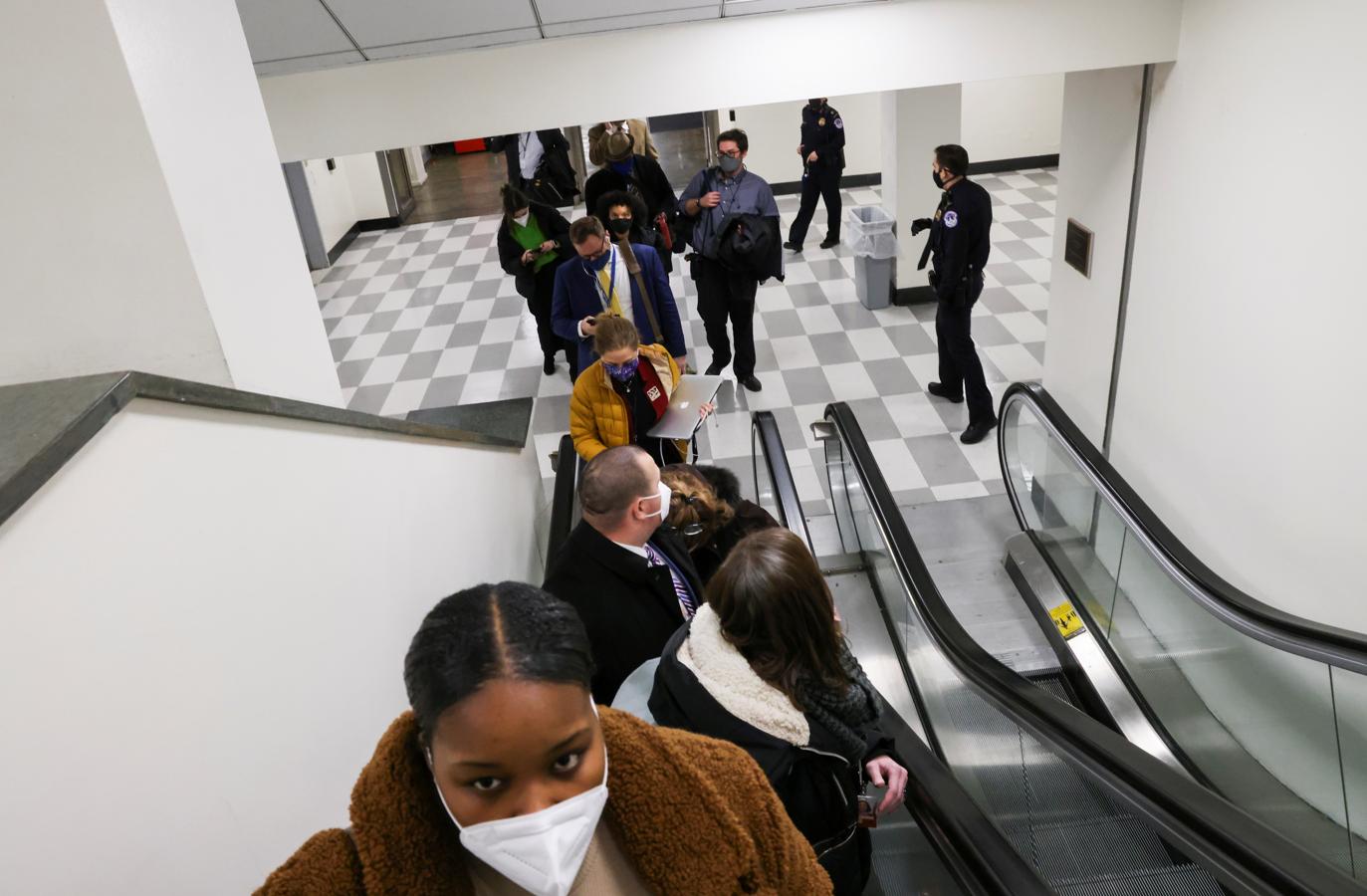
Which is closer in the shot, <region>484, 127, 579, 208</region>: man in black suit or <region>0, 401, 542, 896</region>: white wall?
<region>0, 401, 542, 896</region>: white wall

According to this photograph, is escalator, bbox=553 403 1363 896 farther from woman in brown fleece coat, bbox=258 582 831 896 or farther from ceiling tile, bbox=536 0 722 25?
ceiling tile, bbox=536 0 722 25

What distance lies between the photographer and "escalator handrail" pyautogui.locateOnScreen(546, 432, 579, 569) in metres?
4.11

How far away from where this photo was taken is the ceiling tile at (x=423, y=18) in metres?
3.78

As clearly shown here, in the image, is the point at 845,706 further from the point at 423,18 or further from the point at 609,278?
the point at 609,278

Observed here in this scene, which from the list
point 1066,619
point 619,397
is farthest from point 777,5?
point 1066,619

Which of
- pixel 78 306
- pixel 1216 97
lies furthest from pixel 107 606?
pixel 1216 97

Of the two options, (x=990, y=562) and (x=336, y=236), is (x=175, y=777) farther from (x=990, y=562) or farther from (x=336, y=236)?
(x=336, y=236)

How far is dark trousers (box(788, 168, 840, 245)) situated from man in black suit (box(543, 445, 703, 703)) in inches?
281

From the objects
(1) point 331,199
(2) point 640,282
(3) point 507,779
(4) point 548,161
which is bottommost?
(1) point 331,199

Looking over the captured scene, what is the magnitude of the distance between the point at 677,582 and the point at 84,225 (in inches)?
65.8

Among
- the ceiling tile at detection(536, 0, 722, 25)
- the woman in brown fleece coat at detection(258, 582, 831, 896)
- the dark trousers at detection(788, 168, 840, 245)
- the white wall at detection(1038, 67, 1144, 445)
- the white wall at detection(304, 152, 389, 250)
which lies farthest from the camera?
the white wall at detection(304, 152, 389, 250)

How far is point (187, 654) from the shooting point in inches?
60.1

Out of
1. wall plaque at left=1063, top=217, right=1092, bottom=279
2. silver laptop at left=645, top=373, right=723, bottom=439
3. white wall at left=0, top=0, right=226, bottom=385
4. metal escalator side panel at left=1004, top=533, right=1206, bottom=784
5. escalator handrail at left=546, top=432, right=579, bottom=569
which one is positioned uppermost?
white wall at left=0, top=0, right=226, bottom=385

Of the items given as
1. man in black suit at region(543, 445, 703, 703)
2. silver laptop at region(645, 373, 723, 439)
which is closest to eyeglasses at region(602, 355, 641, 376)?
silver laptop at region(645, 373, 723, 439)
